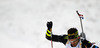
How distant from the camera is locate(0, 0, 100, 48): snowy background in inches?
214

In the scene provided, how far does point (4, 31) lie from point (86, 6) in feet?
7.63

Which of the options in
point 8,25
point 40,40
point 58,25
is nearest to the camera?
point 40,40

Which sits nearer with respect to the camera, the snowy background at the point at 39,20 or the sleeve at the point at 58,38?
the sleeve at the point at 58,38

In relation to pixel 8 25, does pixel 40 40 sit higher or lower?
lower

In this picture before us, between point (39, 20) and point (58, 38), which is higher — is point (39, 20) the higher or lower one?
the higher one

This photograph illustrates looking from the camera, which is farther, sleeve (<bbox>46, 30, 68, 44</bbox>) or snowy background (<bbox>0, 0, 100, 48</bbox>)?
snowy background (<bbox>0, 0, 100, 48</bbox>)

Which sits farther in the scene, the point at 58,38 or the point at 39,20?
the point at 39,20

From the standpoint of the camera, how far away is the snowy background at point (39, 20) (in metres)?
5.43

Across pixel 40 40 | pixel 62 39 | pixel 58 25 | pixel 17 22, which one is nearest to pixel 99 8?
pixel 58 25

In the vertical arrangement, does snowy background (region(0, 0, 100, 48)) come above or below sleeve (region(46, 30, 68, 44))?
above

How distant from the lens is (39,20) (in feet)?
20.2

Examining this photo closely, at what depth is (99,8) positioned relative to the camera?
19.5 feet

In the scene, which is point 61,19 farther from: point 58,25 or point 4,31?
point 4,31

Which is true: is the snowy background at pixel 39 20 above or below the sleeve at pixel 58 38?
above
